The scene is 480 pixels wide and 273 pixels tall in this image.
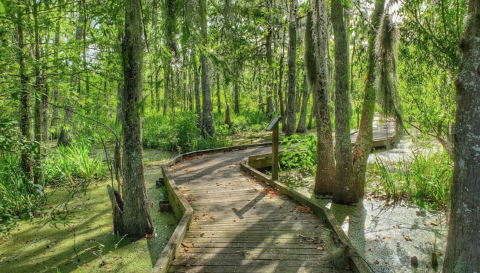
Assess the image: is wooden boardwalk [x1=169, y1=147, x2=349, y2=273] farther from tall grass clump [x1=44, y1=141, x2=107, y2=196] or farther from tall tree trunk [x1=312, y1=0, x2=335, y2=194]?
tall grass clump [x1=44, y1=141, x2=107, y2=196]

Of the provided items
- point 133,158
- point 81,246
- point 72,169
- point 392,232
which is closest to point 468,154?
point 392,232

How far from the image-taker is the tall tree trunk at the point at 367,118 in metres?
5.78

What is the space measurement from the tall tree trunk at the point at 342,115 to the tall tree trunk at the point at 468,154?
10.1ft

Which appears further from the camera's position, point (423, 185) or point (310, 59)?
point (310, 59)

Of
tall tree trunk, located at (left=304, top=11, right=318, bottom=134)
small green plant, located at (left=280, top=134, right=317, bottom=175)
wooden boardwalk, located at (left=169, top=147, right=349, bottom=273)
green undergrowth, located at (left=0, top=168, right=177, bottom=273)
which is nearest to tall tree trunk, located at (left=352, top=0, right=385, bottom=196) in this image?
tall tree trunk, located at (left=304, top=11, right=318, bottom=134)

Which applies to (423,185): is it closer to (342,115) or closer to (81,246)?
(342,115)

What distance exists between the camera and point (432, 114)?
23.5ft

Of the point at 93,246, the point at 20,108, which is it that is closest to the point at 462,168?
the point at 93,246

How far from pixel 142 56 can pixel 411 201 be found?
5.58 m

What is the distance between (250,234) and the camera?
4.25 meters

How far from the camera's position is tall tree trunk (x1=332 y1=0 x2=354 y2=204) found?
18.6 feet

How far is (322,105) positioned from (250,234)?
3.08 metres

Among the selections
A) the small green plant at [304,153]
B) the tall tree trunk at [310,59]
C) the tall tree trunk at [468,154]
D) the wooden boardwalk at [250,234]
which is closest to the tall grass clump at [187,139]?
the small green plant at [304,153]

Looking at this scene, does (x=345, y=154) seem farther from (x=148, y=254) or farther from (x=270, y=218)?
(x=148, y=254)
